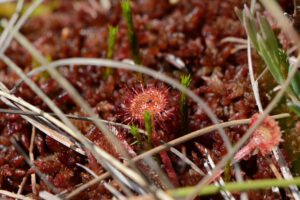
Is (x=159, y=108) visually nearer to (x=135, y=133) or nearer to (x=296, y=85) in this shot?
(x=135, y=133)

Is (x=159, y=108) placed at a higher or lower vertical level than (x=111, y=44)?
lower

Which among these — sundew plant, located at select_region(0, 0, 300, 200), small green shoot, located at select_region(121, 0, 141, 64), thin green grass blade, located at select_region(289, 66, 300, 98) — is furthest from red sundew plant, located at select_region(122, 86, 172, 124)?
thin green grass blade, located at select_region(289, 66, 300, 98)

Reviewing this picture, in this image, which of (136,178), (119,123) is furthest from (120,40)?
(136,178)

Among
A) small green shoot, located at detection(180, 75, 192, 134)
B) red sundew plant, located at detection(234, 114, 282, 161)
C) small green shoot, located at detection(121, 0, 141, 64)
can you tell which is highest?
small green shoot, located at detection(121, 0, 141, 64)

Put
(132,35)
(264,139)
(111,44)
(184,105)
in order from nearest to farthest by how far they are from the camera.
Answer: (264,139) < (184,105) < (132,35) < (111,44)

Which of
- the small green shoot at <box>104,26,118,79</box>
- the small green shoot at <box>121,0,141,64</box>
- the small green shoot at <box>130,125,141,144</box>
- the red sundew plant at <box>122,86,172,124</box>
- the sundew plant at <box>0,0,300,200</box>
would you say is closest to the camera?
the sundew plant at <box>0,0,300,200</box>

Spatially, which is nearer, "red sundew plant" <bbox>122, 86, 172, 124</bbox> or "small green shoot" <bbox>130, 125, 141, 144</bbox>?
"small green shoot" <bbox>130, 125, 141, 144</bbox>

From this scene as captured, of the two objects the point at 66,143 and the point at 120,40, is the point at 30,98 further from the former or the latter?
the point at 120,40

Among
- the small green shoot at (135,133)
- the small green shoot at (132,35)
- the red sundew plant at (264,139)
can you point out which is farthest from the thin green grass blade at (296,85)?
the small green shoot at (132,35)

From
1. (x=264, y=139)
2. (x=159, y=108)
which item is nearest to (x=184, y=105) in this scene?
(x=159, y=108)

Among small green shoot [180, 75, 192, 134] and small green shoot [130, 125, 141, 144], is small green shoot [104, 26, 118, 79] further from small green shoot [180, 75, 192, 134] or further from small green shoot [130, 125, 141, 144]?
small green shoot [130, 125, 141, 144]
